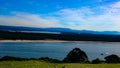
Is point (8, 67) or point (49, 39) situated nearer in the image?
point (8, 67)

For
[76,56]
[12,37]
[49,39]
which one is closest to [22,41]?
[12,37]

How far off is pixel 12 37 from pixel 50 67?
Answer: 364 ft

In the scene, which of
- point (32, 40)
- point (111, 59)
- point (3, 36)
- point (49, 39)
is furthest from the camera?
point (49, 39)

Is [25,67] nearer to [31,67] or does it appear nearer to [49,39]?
[31,67]

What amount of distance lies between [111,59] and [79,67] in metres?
12.1

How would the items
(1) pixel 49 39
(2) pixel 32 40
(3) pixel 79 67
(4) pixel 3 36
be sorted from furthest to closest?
(1) pixel 49 39 < (2) pixel 32 40 < (4) pixel 3 36 < (3) pixel 79 67

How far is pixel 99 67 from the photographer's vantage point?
77.5 ft

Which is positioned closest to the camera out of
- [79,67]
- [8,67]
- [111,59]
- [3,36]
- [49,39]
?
[8,67]

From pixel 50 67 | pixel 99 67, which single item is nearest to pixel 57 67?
pixel 50 67

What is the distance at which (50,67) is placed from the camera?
2195cm

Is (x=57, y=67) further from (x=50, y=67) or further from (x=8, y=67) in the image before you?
(x=8, y=67)

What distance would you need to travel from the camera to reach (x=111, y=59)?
34.5 meters

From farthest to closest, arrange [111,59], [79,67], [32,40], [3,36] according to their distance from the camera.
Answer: [32,40]
[3,36]
[111,59]
[79,67]

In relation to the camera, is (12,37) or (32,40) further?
(32,40)
